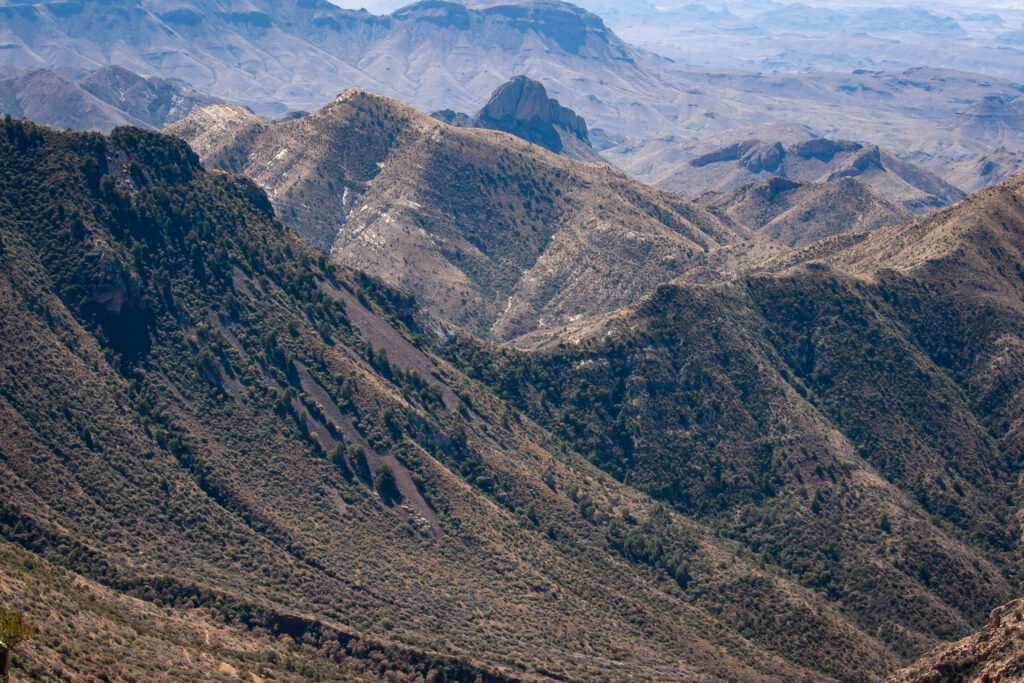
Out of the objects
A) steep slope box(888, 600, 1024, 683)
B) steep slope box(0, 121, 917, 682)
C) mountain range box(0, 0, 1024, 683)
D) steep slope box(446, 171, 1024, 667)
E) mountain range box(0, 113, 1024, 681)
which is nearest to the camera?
steep slope box(888, 600, 1024, 683)

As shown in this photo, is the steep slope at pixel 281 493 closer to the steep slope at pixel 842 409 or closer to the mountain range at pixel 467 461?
the mountain range at pixel 467 461

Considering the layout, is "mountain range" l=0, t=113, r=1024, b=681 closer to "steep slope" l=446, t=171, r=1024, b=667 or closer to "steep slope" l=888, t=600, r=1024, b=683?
"steep slope" l=446, t=171, r=1024, b=667

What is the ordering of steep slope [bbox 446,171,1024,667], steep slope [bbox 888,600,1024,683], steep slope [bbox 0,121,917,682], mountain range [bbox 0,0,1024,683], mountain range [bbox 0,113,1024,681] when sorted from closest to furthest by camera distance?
steep slope [bbox 888,600,1024,683] < steep slope [bbox 0,121,917,682] < mountain range [bbox 0,0,1024,683] < mountain range [bbox 0,113,1024,681] < steep slope [bbox 446,171,1024,667]

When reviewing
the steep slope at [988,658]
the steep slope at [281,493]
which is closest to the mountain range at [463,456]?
the steep slope at [281,493]

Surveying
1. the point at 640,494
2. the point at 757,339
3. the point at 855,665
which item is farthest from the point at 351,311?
the point at 855,665

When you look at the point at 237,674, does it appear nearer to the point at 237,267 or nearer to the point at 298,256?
the point at 237,267

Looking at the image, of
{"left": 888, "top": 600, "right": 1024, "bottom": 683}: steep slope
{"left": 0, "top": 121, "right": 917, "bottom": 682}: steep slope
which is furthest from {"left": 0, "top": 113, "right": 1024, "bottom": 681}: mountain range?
{"left": 888, "top": 600, "right": 1024, "bottom": 683}: steep slope

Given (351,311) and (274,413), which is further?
(351,311)
